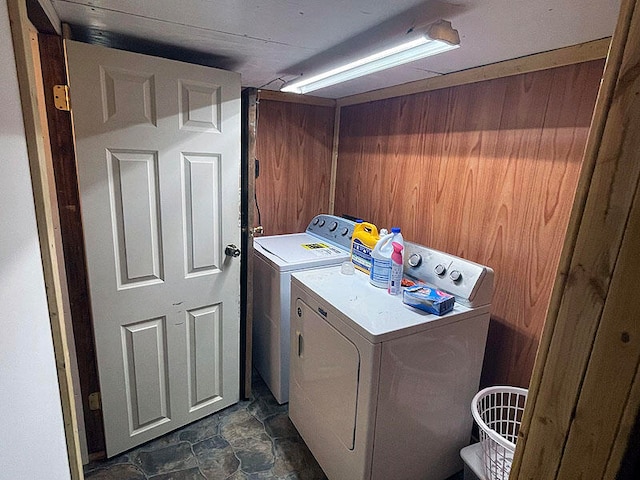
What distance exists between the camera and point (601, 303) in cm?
53

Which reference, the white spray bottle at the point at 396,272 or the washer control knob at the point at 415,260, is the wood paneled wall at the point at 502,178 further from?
the white spray bottle at the point at 396,272

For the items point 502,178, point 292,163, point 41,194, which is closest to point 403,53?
point 502,178

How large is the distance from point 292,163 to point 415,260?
53.6 inches

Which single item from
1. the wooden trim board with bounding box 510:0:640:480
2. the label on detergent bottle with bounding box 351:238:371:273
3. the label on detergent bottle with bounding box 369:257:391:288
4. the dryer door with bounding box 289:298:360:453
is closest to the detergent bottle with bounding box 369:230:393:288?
the label on detergent bottle with bounding box 369:257:391:288

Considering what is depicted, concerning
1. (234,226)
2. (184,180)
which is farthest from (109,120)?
(234,226)

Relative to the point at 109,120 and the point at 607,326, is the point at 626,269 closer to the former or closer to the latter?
the point at 607,326

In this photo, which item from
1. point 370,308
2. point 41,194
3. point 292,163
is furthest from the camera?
point 292,163

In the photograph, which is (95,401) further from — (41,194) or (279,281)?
(41,194)

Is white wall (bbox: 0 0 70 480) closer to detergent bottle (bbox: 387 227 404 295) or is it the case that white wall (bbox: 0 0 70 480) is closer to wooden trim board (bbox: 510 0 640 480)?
wooden trim board (bbox: 510 0 640 480)

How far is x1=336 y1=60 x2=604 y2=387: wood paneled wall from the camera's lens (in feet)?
4.95

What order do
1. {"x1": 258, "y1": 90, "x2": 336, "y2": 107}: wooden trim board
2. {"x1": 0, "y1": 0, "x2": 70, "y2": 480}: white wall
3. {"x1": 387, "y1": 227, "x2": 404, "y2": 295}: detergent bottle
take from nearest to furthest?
{"x1": 0, "y1": 0, "x2": 70, "y2": 480}: white wall
{"x1": 387, "y1": 227, "x2": 404, "y2": 295}: detergent bottle
{"x1": 258, "y1": 90, "x2": 336, "y2": 107}: wooden trim board

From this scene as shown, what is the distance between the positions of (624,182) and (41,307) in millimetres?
1257

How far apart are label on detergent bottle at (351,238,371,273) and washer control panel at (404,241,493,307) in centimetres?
20

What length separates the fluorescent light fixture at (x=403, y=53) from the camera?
3.59ft
